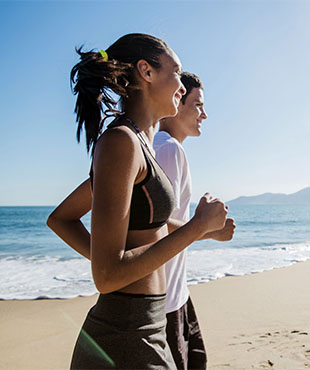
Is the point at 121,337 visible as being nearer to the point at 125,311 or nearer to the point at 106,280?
the point at 125,311

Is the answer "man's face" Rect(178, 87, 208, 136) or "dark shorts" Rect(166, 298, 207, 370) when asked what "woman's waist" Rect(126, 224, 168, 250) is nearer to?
"dark shorts" Rect(166, 298, 207, 370)

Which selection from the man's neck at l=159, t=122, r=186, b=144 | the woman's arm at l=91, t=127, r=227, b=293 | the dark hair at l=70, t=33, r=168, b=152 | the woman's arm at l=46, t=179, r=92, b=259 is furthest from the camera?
the man's neck at l=159, t=122, r=186, b=144

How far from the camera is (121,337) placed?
46.1 inches

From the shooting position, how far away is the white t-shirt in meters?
1.89

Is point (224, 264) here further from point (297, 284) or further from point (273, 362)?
point (273, 362)

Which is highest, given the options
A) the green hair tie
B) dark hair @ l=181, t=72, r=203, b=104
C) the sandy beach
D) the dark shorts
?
dark hair @ l=181, t=72, r=203, b=104

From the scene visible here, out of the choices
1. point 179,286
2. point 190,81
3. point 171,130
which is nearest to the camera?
point 179,286

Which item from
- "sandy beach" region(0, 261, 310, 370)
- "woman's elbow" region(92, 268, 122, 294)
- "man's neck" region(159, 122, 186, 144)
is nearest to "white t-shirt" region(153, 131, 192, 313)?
"man's neck" region(159, 122, 186, 144)

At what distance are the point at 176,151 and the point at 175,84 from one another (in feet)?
1.72

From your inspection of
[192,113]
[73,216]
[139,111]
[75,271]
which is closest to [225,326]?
[192,113]

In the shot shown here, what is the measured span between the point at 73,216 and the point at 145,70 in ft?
2.34

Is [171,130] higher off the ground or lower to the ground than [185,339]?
higher

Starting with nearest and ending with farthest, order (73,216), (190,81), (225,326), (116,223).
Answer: (116,223)
(73,216)
(190,81)
(225,326)

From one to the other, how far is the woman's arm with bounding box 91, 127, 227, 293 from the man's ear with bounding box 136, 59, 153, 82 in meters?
0.38
